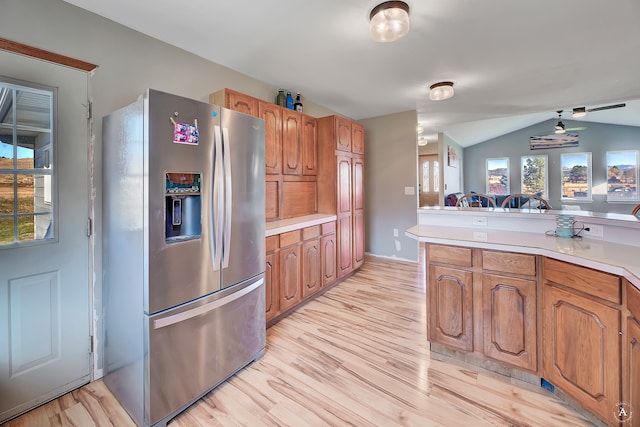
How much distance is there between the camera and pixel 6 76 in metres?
1.49

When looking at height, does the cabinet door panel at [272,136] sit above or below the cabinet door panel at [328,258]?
above

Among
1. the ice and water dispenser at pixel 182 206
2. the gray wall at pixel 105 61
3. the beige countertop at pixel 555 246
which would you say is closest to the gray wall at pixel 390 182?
the beige countertop at pixel 555 246

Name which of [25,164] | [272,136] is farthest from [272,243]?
[25,164]

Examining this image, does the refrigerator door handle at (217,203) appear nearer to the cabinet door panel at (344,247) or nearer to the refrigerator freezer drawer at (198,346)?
the refrigerator freezer drawer at (198,346)

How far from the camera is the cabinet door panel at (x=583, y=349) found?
1.30 meters

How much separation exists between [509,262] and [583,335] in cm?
49

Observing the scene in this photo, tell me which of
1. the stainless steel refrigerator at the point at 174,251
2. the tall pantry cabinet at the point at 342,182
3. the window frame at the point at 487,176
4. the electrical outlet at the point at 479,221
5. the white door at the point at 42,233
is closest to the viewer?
the stainless steel refrigerator at the point at 174,251

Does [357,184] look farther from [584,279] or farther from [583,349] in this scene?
[583,349]

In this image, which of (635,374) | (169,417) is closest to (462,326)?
(635,374)

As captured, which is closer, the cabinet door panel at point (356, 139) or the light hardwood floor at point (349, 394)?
the light hardwood floor at point (349, 394)

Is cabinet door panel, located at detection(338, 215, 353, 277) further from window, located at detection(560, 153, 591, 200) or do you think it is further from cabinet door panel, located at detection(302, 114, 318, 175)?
window, located at detection(560, 153, 591, 200)

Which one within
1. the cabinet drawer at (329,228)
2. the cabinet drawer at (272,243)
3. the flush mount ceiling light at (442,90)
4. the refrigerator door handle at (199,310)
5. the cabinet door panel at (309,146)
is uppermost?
the flush mount ceiling light at (442,90)

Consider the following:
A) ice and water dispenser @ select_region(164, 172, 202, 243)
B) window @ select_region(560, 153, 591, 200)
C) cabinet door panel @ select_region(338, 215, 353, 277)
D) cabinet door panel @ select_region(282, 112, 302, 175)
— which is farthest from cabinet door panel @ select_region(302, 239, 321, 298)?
window @ select_region(560, 153, 591, 200)

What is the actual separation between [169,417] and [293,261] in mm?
1502
